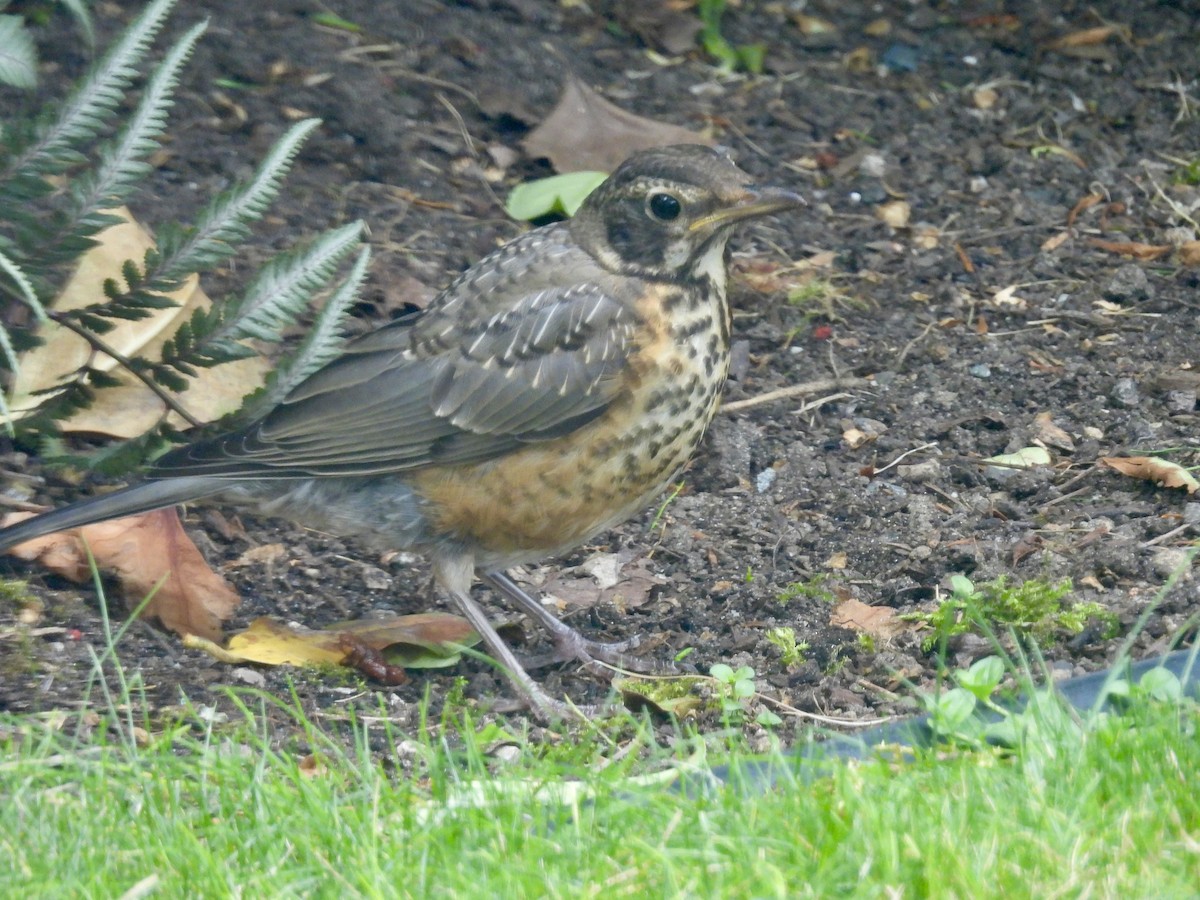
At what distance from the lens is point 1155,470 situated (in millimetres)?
4863

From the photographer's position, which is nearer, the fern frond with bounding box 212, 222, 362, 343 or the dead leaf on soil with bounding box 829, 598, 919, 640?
the dead leaf on soil with bounding box 829, 598, 919, 640

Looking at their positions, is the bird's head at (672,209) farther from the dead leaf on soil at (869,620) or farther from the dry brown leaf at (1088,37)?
the dry brown leaf at (1088,37)

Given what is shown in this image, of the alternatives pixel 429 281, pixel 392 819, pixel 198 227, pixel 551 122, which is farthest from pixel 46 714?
pixel 551 122

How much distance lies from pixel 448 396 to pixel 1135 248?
9.98 ft

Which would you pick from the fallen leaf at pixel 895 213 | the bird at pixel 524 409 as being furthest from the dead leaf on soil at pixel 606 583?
the fallen leaf at pixel 895 213

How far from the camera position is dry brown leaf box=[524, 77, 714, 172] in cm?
666

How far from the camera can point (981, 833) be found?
113 inches

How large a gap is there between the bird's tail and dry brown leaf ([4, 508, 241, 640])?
0.49ft

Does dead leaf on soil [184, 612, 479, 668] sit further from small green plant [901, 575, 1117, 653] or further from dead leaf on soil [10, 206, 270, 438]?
small green plant [901, 575, 1117, 653]

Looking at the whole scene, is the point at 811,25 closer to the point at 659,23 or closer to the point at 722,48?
the point at 722,48

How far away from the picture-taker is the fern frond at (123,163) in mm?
4543

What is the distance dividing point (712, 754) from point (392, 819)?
803mm

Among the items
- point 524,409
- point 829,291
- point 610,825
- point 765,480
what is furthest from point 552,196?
Answer: point 610,825

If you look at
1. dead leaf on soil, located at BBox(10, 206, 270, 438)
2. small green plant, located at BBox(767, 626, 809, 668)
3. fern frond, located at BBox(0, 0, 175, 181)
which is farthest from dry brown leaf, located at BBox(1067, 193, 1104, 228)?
fern frond, located at BBox(0, 0, 175, 181)
